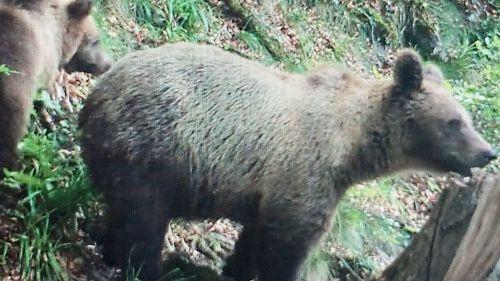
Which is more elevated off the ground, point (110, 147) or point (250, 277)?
point (110, 147)

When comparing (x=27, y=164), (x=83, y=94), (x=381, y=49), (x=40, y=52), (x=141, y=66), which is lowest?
(x=381, y=49)

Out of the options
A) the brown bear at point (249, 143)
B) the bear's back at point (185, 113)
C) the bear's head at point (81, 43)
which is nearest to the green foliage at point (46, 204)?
the brown bear at point (249, 143)

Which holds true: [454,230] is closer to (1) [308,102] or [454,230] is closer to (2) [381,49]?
(1) [308,102]

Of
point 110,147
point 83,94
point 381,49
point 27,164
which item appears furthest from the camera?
A: point 381,49

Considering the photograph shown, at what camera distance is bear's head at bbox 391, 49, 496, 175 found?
5.81 meters

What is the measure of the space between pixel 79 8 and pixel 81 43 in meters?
0.33

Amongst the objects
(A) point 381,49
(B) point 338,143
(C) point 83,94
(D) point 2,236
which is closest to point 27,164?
(D) point 2,236

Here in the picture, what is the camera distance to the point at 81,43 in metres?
7.27

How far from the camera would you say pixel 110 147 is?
5.53 meters

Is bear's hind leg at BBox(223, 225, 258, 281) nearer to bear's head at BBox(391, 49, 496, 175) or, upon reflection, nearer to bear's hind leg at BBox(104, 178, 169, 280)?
bear's hind leg at BBox(104, 178, 169, 280)

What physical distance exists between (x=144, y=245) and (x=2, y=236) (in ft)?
3.14

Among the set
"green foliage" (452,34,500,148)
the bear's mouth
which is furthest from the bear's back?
"green foliage" (452,34,500,148)

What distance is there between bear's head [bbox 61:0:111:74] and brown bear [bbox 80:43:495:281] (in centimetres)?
148

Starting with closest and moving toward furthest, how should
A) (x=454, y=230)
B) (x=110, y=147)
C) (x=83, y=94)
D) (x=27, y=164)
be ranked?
(x=454, y=230) → (x=110, y=147) → (x=27, y=164) → (x=83, y=94)
